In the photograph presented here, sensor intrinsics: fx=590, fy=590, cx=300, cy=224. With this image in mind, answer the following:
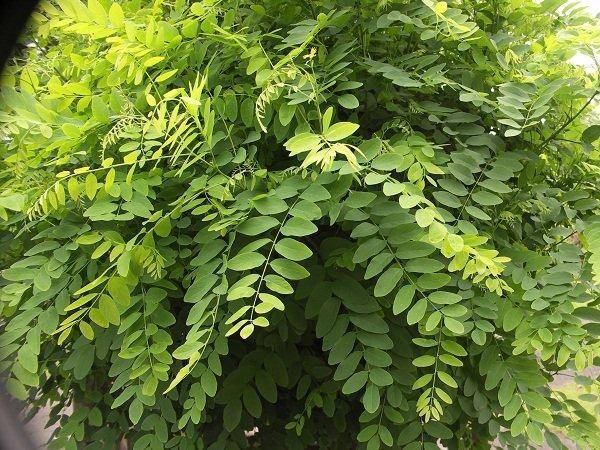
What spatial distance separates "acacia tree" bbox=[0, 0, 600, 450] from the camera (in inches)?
27.9

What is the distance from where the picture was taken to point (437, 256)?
0.77 meters

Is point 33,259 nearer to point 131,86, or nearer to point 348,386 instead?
point 131,86

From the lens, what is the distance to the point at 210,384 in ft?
2.36

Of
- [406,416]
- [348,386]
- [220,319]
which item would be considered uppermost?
[220,319]

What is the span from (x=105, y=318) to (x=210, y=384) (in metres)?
0.15

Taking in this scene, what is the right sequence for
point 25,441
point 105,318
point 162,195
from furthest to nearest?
point 162,195
point 105,318
point 25,441

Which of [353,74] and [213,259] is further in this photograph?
[353,74]

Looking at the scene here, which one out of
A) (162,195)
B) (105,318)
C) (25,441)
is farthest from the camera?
(162,195)

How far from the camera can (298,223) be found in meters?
0.69

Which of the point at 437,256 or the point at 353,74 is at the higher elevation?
the point at 353,74

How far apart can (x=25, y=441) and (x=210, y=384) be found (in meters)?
0.24

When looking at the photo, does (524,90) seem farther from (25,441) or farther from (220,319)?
(25,441)

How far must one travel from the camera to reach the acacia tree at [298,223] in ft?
2.32

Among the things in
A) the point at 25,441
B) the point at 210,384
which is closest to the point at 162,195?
the point at 210,384
